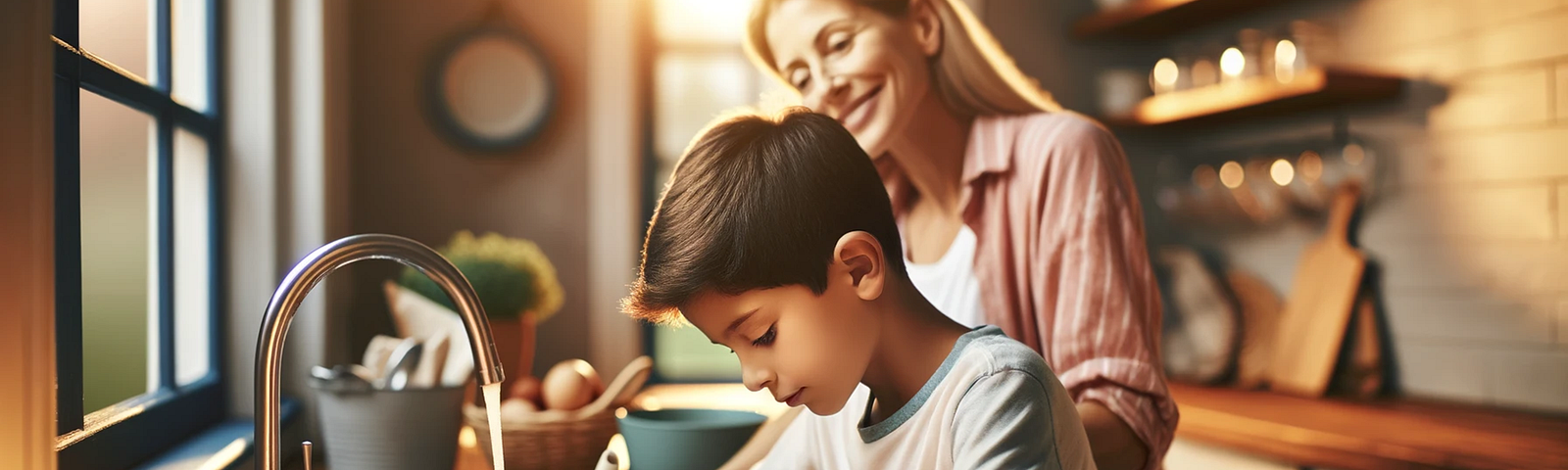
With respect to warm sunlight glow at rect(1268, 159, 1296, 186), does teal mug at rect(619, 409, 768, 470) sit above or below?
below

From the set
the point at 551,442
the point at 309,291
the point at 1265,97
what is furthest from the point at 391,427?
the point at 1265,97

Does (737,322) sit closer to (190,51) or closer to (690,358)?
(190,51)

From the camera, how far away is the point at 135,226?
4.62ft

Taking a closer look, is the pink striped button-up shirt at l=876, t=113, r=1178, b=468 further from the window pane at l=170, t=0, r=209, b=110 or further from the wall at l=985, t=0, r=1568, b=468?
the window pane at l=170, t=0, r=209, b=110

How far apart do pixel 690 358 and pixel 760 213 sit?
2.08 metres

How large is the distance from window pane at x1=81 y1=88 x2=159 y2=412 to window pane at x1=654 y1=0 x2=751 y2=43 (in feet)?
5.18

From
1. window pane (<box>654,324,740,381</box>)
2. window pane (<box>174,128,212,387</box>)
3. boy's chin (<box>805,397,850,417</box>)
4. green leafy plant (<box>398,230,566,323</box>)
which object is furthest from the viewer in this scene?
→ window pane (<box>654,324,740,381</box>)

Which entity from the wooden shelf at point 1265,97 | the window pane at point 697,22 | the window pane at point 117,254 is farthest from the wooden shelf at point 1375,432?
the window pane at point 117,254

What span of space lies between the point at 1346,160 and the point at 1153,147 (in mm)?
681

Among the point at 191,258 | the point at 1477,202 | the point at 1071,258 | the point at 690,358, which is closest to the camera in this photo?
the point at 1071,258

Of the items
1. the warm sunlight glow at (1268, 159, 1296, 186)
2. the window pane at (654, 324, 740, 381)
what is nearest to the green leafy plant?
the window pane at (654, 324, 740, 381)

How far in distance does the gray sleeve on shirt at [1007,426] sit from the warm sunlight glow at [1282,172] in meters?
2.02

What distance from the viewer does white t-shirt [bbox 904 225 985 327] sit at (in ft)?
3.64

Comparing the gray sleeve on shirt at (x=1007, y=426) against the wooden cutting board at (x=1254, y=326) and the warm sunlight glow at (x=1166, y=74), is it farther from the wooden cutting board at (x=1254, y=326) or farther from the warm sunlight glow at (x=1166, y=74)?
the warm sunlight glow at (x=1166, y=74)
